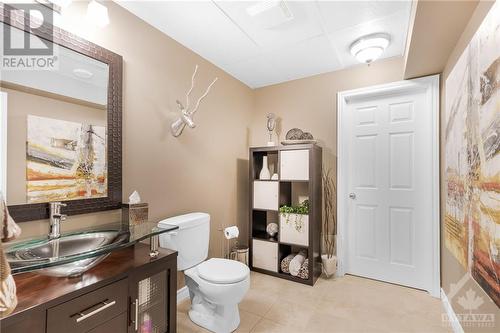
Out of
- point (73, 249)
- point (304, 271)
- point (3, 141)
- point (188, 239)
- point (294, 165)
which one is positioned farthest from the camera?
point (294, 165)

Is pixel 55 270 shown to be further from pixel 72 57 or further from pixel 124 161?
pixel 72 57

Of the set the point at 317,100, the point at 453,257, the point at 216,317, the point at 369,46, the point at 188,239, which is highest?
the point at 369,46

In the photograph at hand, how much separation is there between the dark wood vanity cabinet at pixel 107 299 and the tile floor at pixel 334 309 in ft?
1.58

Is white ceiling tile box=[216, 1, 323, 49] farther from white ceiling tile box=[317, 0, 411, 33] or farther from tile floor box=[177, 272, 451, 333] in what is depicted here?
tile floor box=[177, 272, 451, 333]

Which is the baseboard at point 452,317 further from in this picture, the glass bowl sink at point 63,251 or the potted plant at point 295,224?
the glass bowl sink at point 63,251

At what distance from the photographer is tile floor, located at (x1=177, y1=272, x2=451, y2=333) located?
1854 mm

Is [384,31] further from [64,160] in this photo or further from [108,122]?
[64,160]

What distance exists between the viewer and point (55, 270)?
1.14 meters

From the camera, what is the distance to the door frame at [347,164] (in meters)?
2.31

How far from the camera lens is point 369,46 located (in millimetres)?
2221

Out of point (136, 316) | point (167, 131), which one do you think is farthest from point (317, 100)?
point (136, 316)

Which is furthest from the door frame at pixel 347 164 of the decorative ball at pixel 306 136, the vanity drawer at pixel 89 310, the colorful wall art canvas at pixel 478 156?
the vanity drawer at pixel 89 310

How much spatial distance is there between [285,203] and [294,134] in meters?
0.84

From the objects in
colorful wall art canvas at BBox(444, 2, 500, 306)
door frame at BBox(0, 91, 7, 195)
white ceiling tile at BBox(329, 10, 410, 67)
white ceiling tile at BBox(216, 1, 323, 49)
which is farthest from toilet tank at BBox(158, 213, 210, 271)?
white ceiling tile at BBox(329, 10, 410, 67)
